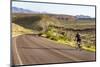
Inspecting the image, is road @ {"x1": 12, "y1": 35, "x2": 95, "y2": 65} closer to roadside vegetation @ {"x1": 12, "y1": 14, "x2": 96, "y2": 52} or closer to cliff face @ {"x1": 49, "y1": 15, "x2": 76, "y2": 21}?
roadside vegetation @ {"x1": 12, "y1": 14, "x2": 96, "y2": 52}

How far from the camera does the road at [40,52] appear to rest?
233 cm

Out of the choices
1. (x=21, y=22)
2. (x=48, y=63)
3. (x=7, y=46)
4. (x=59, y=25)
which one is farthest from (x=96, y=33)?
(x=7, y=46)

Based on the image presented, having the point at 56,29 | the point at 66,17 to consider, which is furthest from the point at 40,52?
the point at 66,17

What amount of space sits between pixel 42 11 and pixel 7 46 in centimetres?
60

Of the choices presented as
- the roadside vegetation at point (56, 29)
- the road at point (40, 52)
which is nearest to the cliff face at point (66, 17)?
the roadside vegetation at point (56, 29)

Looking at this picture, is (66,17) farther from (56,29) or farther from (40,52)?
(40,52)

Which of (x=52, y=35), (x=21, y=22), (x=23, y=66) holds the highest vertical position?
(x=21, y=22)

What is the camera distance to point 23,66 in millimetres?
2348

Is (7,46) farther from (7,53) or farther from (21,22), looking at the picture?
(21,22)

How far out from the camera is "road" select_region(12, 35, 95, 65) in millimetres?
2326

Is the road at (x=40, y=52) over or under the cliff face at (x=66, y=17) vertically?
under

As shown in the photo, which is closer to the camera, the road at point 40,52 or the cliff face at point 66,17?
the road at point 40,52

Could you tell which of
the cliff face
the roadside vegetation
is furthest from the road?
the cliff face

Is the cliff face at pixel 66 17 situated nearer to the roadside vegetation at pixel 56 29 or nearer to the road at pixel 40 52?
the roadside vegetation at pixel 56 29
